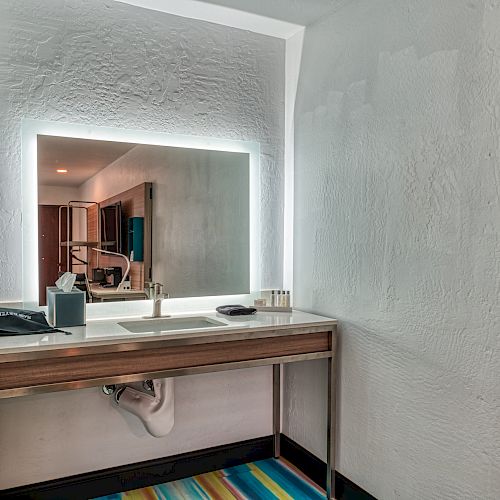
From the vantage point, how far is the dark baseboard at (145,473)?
7.56 feet

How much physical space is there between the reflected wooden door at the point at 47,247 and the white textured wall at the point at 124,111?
99mm

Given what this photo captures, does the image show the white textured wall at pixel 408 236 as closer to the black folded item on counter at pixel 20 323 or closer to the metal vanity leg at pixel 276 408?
the metal vanity leg at pixel 276 408

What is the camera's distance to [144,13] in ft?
8.13

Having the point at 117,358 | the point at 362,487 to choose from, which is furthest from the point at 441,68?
the point at 362,487

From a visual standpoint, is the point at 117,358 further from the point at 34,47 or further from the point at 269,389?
the point at 34,47

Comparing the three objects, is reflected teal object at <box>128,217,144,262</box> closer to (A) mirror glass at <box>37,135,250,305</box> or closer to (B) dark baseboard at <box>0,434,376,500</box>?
(A) mirror glass at <box>37,135,250,305</box>

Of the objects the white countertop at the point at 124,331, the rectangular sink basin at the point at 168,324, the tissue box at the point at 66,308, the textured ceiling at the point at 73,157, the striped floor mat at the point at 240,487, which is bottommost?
the striped floor mat at the point at 240,487

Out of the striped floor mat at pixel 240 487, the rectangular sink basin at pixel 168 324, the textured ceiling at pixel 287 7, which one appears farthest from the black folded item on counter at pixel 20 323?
the textured ceiling at pixel 287 7

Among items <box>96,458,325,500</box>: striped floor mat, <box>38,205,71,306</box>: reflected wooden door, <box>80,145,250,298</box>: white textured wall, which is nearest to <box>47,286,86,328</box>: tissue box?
<box>38,205,71,306</box>: reflected wooden door

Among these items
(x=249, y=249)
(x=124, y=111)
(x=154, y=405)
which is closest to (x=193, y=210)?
(x=249, y=249)

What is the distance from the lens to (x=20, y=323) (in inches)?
78.5

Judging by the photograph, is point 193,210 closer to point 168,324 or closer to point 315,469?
point 168,324

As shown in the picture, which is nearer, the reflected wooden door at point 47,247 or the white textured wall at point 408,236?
the white textured wall at point 408,236

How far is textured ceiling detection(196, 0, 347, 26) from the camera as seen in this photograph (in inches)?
94.6
